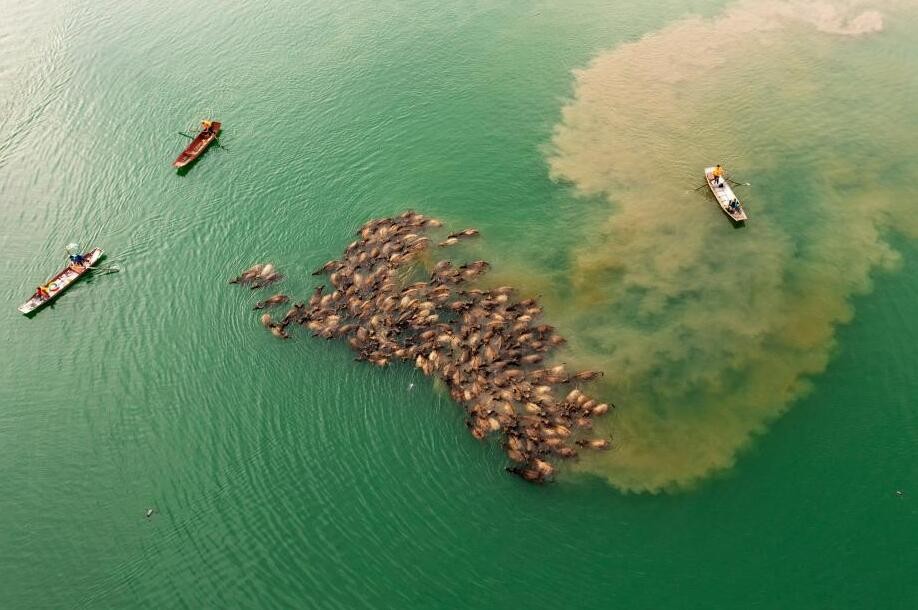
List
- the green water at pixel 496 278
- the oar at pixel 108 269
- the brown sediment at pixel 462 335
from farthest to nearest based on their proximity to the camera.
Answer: the oar at pixel 108 269, the brown sediment at pixel 462 335, the green water at pixel 496 278

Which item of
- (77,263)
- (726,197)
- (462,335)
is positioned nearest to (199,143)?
(77,263)

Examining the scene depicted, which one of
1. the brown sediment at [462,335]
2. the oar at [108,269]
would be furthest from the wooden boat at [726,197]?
the oar at [108,269]

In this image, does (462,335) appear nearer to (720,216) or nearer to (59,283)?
(720,216)

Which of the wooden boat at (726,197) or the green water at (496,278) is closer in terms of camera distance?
the green water at (496,278)

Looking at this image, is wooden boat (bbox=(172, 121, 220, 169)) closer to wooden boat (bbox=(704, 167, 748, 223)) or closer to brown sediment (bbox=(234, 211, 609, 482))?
brown sediment (bbox=(234, 211, 609, 482))

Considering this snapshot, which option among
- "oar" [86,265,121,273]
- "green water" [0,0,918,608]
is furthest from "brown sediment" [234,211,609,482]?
"oar" [86,265,121,273]

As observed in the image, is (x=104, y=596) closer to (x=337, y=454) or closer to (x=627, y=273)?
(x=337, y=454)

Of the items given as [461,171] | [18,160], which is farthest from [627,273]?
[18,160]

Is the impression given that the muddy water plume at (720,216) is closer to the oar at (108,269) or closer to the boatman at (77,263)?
the oar at (108,269)
